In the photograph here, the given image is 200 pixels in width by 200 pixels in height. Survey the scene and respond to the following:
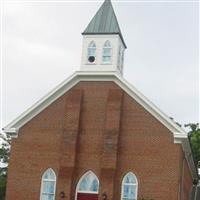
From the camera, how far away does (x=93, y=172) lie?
3262 cm

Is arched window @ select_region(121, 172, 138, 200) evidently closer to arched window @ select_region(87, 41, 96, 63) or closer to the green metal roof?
arched window @ select_region(87, 41, 96, 63)

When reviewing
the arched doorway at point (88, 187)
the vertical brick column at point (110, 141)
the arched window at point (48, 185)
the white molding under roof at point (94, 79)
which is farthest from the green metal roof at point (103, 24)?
the arched window at point (48, 185)

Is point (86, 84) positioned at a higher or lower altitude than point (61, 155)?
higher

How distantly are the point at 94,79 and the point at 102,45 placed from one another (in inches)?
94.7

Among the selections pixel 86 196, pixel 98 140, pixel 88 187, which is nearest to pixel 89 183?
pixel 88 187

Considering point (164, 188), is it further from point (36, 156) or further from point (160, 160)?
point (36, 156)

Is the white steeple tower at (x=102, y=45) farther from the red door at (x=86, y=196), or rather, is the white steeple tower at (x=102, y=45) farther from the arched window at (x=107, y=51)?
the red door at (x=86, y=196)

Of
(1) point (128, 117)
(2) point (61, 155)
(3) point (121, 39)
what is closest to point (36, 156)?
(2) point (61, 155)

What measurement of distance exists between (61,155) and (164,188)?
652 cm

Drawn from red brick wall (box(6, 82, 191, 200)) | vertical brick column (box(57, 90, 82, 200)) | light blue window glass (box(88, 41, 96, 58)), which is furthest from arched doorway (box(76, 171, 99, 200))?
light blue window glass (box(88, 41, 96, 58))

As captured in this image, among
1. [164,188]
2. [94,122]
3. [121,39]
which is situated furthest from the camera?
[121,39]

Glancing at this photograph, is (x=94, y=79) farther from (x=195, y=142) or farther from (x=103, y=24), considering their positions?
(x=195, y=142)

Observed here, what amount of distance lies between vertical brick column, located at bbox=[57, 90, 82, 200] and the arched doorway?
0.71 meters

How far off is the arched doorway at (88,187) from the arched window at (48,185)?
1.58 metres
